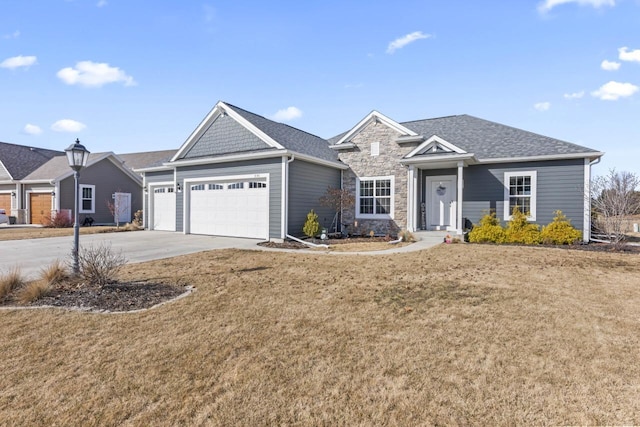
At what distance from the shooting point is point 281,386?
9.41 feet

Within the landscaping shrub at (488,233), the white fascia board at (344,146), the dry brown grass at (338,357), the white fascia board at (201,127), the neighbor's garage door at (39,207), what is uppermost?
the white fascia board at (201,127)

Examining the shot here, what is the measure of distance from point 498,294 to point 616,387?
2770 millimetres

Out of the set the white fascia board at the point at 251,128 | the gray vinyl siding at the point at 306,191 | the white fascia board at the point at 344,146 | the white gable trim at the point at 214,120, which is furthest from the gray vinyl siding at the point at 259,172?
the white fascia board at the point at 344,146

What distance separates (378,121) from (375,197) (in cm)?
352

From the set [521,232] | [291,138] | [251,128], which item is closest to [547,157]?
[521,232]

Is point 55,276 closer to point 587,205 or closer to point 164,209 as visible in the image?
point 164,209

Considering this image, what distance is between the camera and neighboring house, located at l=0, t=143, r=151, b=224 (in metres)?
22.7

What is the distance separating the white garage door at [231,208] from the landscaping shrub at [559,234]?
10346 mm

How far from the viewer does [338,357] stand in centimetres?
340

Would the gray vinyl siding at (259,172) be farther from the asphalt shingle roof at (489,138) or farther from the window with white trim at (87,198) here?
the window with white trim at (87,198)

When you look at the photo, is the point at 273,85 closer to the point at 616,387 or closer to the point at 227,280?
the point at 227,280

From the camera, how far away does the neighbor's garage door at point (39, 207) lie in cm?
2284

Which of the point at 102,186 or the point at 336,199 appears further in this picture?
the point at 102,186

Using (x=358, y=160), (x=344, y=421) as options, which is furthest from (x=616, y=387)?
(x=358, y=160)
